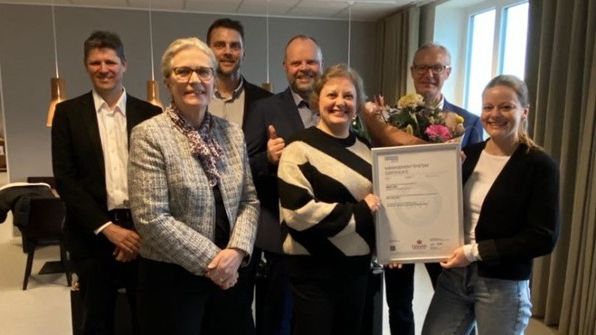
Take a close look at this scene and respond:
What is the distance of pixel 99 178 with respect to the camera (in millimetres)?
1975

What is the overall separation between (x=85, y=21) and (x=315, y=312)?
5324 mm

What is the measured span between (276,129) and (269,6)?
407 cm

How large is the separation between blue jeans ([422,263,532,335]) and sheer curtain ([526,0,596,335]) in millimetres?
1583

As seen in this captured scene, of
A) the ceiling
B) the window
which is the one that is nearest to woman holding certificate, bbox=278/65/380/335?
the window

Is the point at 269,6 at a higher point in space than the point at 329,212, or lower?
higher

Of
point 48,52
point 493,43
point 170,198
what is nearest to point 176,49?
point 170,198

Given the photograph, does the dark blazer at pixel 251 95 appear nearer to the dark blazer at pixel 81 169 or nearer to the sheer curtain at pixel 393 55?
the dark blazer at pixel 81 169

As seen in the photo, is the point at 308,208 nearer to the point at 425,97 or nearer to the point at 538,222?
the point at 538,222

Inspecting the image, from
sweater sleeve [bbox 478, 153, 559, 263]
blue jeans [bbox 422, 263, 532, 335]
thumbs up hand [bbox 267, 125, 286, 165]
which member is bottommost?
blue jeans [bbox 422, 263, 532, 335]

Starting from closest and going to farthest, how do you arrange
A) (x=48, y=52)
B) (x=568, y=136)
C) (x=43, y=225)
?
1. (x=568, y=136)
2. (x=43, y=225)
3. (x=48, y=52)

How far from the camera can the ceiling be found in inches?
217

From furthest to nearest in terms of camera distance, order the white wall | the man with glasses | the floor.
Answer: the white wall < the floor < the man with glasses

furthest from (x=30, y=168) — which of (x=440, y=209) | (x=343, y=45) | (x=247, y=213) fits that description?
(x=440, y=209)

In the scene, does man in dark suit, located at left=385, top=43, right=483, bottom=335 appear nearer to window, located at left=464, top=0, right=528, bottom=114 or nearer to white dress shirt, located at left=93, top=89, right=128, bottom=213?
white dress shirt, located at left=93, top=89, right=128, bottom=213
